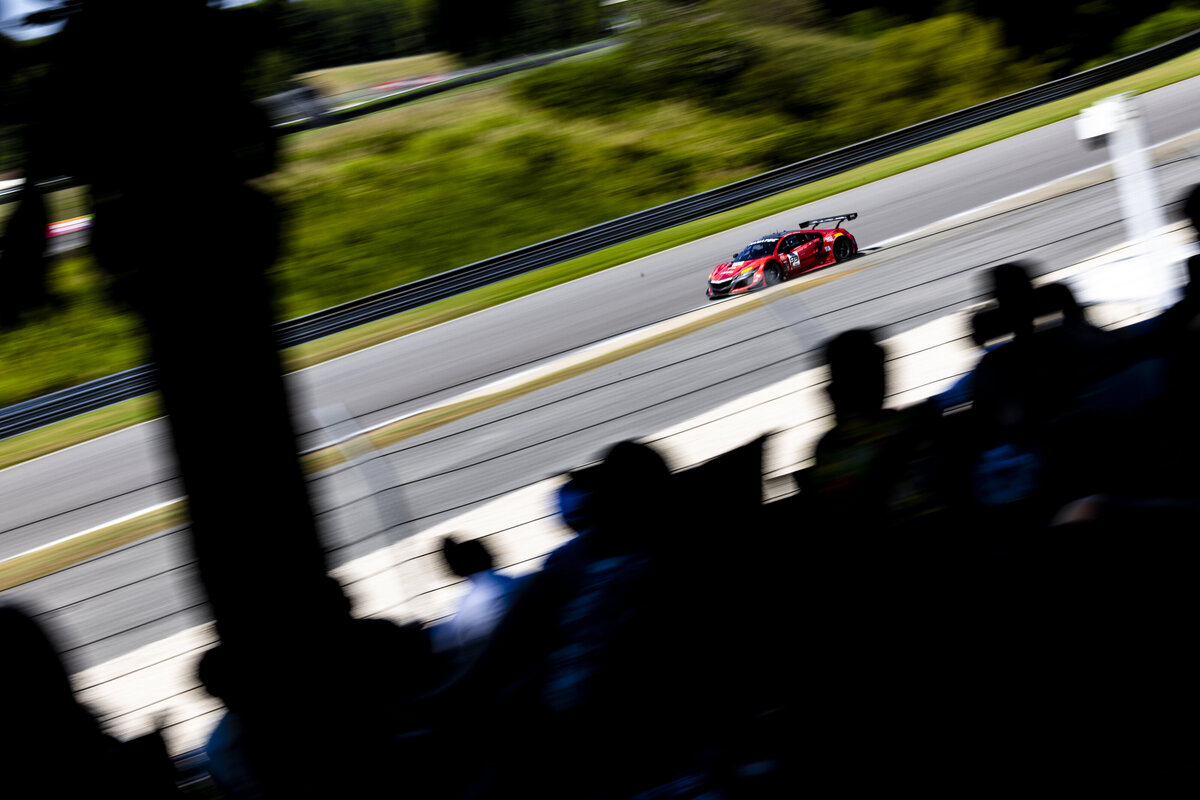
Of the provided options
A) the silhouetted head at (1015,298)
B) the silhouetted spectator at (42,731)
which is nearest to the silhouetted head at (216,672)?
the silhouetted spectator at (42,731)

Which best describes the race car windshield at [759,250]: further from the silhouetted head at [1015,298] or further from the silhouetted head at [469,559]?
the silhouetted head at [469,559]

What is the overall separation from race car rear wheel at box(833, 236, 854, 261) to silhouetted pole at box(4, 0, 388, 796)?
377 inches

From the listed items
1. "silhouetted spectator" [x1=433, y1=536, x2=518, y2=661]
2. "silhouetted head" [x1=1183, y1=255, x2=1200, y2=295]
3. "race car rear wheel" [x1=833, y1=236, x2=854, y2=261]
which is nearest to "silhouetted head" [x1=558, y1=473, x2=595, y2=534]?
"silhouetted spectator" [x1=433, y1=536, x2=518, y2=661]

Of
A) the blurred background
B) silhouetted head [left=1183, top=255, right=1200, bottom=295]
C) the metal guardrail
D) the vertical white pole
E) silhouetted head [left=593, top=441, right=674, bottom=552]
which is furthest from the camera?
the blurred background

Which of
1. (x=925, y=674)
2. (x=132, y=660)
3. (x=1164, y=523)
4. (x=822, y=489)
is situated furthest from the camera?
(x=132, y=660)

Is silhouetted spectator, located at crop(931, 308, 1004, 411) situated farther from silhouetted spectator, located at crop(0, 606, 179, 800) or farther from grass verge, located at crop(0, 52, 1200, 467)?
grass verge, located at crop(0, 52, 1200, 467)

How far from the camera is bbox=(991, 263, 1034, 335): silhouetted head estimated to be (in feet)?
11.3

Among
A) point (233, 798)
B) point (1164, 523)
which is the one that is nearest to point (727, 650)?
point (1164, 523)

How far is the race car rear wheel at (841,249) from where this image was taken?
12.2 metres

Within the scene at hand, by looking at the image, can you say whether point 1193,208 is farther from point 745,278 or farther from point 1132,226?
point 745,278

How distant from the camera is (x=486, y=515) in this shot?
15.4 feet

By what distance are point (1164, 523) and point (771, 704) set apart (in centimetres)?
93

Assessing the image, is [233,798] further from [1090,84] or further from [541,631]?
[1090,84]

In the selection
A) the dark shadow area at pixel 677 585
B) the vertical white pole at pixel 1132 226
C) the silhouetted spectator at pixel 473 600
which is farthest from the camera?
the vertical white pole at pixel 1132 226
